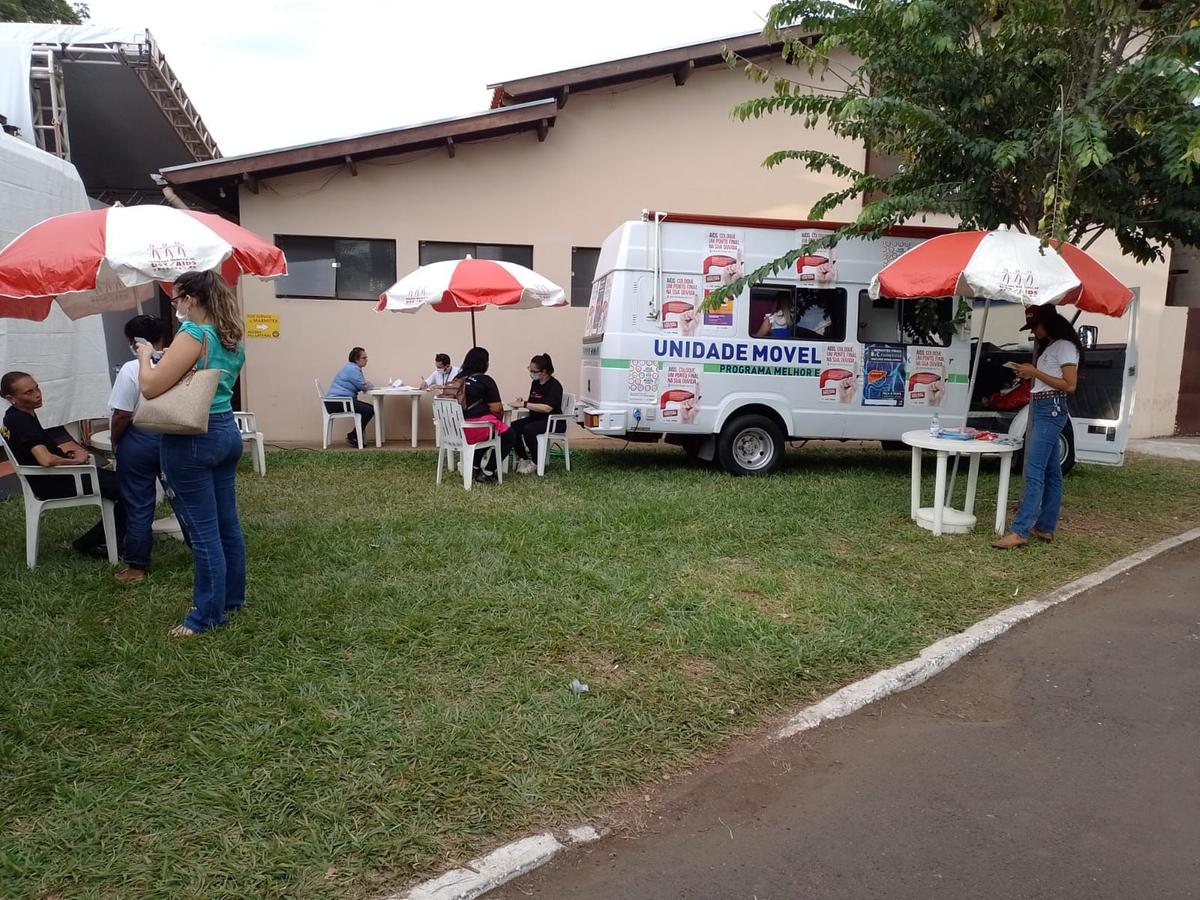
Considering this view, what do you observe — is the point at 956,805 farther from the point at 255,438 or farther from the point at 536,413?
the point at 255,438

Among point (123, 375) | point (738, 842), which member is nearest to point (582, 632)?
point (738, 842)

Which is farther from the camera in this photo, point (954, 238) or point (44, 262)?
point (954, 238)

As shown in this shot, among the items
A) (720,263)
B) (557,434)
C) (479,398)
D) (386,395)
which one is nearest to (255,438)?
(479,398)

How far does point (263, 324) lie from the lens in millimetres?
11023

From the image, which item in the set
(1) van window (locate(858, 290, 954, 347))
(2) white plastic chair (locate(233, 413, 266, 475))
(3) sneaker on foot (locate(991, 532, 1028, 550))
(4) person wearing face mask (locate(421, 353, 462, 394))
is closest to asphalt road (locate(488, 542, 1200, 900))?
(3) sneaker on foot (locate(991, 532, 1028, 550))

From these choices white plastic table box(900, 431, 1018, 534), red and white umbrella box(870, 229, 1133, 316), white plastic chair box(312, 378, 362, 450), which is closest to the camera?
red and white umbrella box(870, 229, 1133, 316)

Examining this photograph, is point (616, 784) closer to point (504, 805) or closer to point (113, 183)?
point (504, 805)

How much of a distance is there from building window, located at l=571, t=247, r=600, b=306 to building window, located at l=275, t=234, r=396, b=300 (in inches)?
99.8

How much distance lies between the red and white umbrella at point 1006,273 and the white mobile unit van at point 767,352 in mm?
2235

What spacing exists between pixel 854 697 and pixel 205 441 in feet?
10.5

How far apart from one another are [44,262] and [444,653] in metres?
3.31

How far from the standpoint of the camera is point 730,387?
27.8 feet

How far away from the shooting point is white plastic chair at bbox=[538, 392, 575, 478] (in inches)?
338

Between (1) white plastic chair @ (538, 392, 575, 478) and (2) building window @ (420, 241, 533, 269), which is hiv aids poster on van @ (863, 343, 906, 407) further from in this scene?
(2) building window @ (420, 241, 533, 269)
